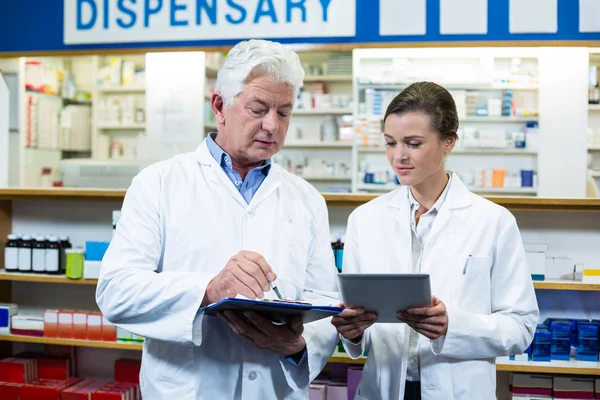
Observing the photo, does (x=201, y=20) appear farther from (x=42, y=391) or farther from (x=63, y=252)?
(x=42, y=391)

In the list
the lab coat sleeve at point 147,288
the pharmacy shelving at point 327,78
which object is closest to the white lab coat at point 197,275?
the lab coat sleeve at point 147,288

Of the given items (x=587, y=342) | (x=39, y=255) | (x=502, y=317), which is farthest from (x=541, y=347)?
(x=39, y=255)

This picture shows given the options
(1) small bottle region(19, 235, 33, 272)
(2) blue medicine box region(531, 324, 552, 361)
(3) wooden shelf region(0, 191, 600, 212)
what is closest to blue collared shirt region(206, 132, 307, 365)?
(3) wooden shelf region(0, 191, 600, 212)

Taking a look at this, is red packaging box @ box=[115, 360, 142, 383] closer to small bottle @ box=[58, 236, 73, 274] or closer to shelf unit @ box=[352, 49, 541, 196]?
small bottle @ box=[58, 236, 73, 274]

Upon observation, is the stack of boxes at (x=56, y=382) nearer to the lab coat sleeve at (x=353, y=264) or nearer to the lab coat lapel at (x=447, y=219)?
the lab coat sleeve at (x=353, y=264)

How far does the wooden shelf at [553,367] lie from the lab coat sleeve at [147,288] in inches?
75.7

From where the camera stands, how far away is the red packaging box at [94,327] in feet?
11.1

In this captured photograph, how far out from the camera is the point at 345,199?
3148mm

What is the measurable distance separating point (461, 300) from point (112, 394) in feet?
7.43

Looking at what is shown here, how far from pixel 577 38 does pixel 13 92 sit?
3.93m

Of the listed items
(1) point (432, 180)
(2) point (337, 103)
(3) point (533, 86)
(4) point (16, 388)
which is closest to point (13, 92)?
(4) point (16, 388)

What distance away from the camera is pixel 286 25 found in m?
3.59

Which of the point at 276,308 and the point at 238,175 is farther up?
the point at 238,175

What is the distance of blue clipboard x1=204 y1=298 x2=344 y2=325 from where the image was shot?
4.26ft
